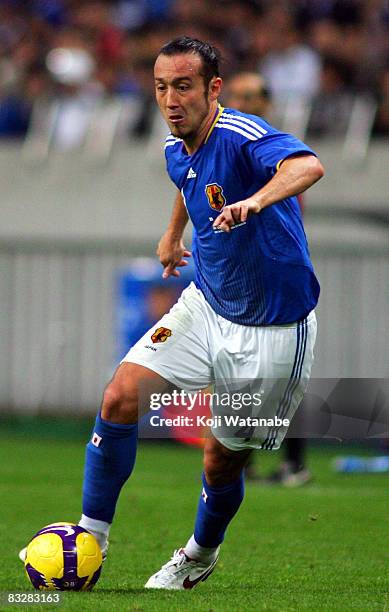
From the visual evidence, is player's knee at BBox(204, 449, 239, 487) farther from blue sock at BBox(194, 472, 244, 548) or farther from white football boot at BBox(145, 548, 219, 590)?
white football boot at BBox(145, 548, 219, 590)

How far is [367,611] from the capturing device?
4711 mm

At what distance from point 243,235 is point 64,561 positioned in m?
1.50

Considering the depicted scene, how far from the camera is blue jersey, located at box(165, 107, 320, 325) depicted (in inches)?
205

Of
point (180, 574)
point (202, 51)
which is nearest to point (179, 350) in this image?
point (180, 574)

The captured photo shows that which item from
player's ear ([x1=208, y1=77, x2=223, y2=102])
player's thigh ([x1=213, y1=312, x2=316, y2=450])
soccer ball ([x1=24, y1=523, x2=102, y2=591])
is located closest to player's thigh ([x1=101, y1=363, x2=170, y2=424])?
player's thigh ([x1=213, y1=312, x2=316, y2=450])

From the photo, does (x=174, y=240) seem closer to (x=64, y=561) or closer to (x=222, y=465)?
(x=222, y=465)

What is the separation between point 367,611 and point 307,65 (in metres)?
11.0

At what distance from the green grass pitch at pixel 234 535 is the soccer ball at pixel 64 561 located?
10 cm

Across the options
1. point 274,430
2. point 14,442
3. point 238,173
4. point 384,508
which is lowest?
point 14,442

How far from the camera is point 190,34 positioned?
630 inches

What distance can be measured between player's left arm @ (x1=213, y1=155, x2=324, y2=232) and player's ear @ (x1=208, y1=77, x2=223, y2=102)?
560mm

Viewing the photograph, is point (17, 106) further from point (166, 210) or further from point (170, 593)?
point (170, 593)

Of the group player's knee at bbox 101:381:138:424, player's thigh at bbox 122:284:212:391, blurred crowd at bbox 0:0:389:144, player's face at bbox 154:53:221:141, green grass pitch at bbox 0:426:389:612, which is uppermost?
blurred crowd at bbox 0:0:389:144

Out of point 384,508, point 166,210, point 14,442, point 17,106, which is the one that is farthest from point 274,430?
point 17,106
